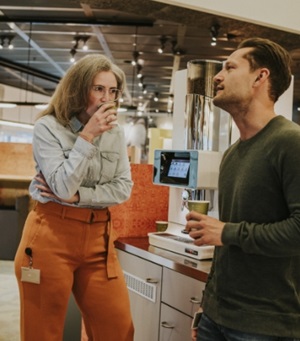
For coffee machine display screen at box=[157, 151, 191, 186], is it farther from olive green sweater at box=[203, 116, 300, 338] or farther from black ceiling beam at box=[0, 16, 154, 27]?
black ceiling beam at box=[0, 16, 154, 27]

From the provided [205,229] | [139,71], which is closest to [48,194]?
[205,229]

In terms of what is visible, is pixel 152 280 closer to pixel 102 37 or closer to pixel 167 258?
pixel 167 258

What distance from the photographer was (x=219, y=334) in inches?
57.2

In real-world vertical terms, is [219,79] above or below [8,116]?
below

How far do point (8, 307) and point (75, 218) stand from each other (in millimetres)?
3064

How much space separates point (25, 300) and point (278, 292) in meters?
0.96

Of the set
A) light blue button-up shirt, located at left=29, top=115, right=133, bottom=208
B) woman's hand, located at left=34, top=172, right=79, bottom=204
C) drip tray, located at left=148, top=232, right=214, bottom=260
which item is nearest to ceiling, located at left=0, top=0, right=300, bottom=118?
drip tray, located at left=148, top=232, right=214, bottom=260

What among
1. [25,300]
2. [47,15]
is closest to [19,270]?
[25,300]

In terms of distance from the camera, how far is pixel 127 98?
14594 millimetres

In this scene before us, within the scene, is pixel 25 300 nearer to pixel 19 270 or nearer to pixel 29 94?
pixel 19 270

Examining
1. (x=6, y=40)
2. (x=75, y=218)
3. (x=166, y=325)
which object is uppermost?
(x=6, y=40)

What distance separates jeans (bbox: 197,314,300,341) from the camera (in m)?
1.32

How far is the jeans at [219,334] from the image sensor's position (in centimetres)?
132

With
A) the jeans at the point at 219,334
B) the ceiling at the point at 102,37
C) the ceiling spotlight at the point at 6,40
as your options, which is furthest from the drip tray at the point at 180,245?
the ceiling spotlight at the point at 6,40
